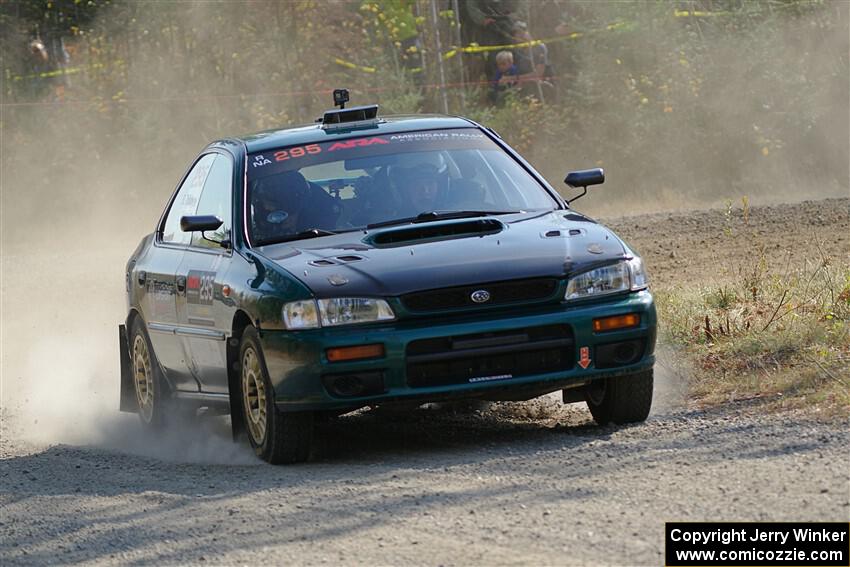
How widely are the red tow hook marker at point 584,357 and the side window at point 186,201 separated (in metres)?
2.74

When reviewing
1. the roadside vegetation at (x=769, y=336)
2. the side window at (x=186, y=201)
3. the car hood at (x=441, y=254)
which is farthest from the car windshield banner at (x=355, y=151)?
the roadside vegetation at (x=769, y=336)

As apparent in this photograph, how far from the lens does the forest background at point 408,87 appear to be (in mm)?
26266

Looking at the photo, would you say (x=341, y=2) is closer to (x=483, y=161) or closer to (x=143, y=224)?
(x=143, y=224)

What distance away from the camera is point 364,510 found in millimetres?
5906

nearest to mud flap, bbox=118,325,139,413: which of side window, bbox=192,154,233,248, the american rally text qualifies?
side window, bbox=192,154,233,248

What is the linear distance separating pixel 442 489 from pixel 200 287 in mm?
2534

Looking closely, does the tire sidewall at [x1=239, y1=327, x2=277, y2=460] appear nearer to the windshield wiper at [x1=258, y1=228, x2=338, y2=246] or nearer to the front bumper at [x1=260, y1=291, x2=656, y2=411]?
the front bumper at [x1=260, y1=291, x2=656, y2=411]

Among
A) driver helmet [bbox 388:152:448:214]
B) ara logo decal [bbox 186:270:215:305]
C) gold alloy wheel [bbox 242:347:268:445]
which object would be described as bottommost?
gold alloy wheel [bbox 242:347:268:445]

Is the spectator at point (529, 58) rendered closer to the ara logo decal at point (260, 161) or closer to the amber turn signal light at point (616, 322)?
the ara logo decal at point (260, 161)

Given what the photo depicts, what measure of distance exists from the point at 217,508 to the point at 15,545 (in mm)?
767

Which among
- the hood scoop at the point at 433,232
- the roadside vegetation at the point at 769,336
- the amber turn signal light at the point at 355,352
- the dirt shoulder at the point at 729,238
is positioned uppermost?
the hood scoop at the point at 433,232

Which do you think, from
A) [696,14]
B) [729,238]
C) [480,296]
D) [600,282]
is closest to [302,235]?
[480,296]

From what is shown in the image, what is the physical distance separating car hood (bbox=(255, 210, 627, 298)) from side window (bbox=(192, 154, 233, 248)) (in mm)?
583

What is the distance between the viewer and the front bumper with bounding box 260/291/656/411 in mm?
6941
